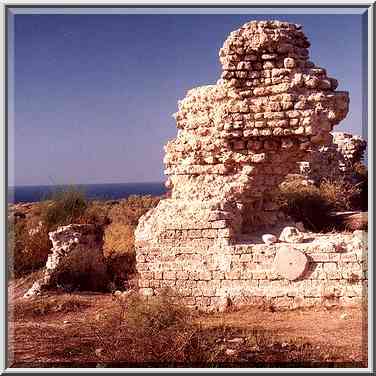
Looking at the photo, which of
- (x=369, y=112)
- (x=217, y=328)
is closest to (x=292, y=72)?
(x=369, y=112)

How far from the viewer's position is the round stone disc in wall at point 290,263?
7.71 metres

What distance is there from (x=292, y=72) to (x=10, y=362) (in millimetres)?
5407

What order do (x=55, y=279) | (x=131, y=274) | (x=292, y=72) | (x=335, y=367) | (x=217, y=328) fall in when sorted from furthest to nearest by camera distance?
(x=131, y=274), (x=55, y=279), (x=292, y=72), (x=217, y=328), (x=335, y=367)

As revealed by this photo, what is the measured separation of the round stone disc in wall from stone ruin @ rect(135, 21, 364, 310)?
0.04ft

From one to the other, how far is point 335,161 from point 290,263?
11019mm

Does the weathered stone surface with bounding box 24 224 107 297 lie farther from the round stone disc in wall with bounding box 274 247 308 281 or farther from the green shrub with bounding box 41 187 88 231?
the round stone disc in wall with bounding box 274 247 308 281

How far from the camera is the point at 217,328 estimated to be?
23.7 feet

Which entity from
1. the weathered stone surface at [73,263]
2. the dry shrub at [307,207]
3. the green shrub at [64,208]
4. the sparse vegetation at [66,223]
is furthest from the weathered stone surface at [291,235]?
the green shrub at [64,208]

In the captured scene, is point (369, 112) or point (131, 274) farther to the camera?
point (131, 274)

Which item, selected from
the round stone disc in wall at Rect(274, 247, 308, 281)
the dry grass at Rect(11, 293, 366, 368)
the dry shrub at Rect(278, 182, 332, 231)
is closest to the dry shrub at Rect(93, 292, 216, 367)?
the dry grass at Rect(11, 293, 366, 368)

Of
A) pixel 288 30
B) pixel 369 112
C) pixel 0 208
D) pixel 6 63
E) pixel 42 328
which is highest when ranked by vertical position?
pixel 288 30

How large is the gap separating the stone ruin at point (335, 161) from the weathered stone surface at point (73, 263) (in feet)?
28.4

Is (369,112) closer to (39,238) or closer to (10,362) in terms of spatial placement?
(10,362)

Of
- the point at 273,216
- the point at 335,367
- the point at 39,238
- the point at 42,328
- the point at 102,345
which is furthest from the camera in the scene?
the point at 39,238
